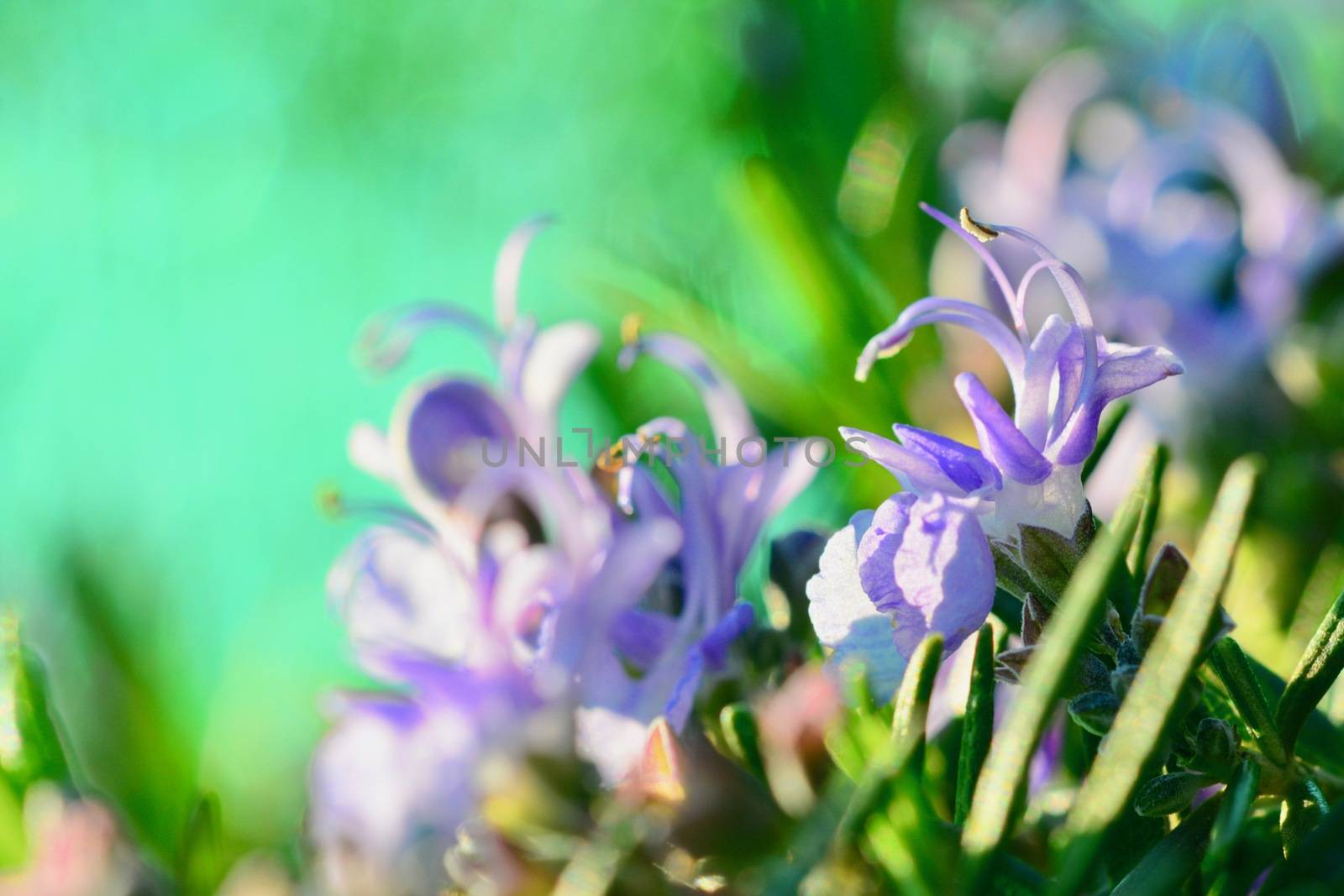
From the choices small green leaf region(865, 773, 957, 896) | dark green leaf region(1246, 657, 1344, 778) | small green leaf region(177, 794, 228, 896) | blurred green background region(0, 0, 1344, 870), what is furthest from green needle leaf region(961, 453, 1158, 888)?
blurred green background region(0, 0, 1344, 870)

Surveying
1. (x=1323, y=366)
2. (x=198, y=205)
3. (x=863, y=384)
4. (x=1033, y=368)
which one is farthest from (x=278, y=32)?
(x=1033, y=368)

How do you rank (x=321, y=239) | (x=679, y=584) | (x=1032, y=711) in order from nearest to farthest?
(x=1032, y=711), (x=679, y=584), (x=321, y=239)

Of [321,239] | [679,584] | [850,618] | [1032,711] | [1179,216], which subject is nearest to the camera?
[1032,711]

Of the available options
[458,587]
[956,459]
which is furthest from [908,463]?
[458,587]

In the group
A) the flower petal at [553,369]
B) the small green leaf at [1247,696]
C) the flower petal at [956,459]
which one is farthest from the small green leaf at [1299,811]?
the flower petal at [553,369]

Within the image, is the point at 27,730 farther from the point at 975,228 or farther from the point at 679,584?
the point at 975,228

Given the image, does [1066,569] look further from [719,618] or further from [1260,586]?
[1260,586]

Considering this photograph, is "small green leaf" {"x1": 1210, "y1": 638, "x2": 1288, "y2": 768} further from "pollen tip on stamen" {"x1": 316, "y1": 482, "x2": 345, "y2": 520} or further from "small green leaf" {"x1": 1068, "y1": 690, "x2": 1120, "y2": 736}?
"pollen tip on stamen" {"x1": 316, "y1": 482, "x2": 345, "y2": 520}
